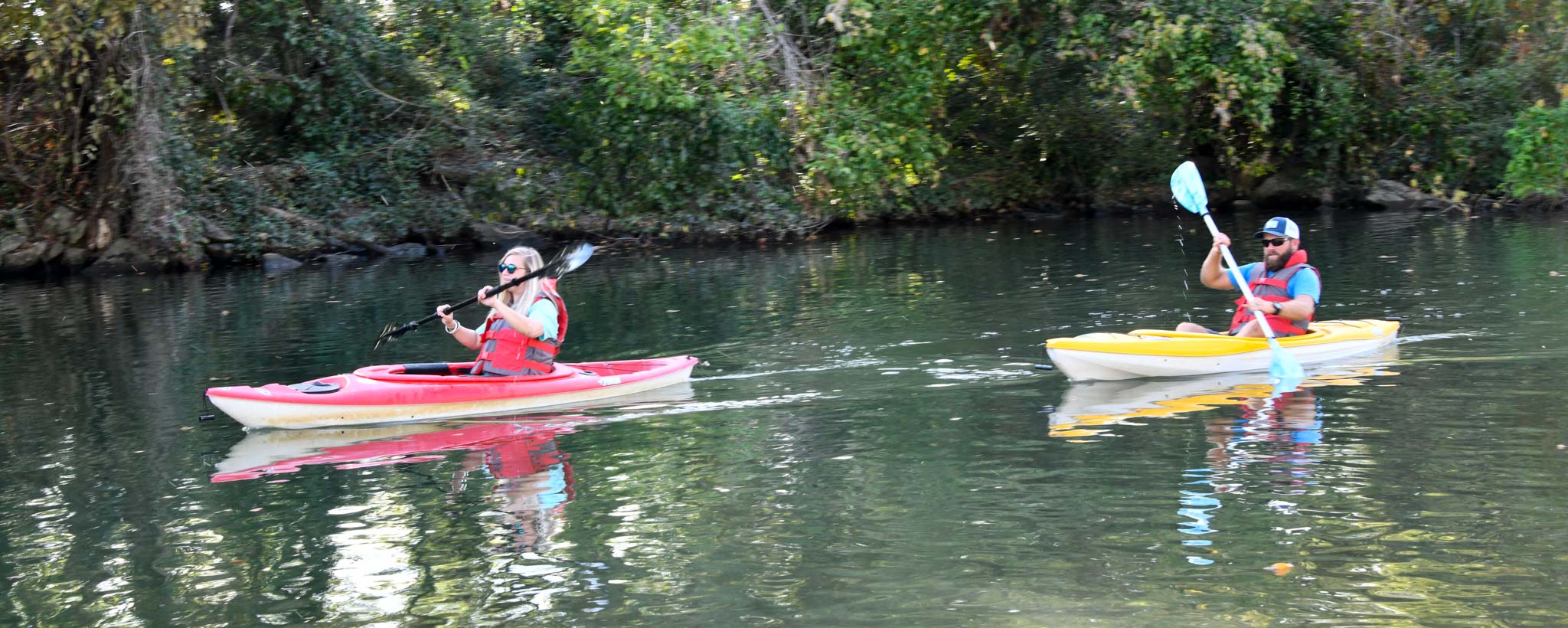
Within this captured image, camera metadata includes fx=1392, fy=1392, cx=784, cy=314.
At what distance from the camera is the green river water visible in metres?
4.71

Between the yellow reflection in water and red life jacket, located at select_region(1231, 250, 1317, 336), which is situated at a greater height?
red life jacket, located at select_region(1231, 250, 1317, 336)

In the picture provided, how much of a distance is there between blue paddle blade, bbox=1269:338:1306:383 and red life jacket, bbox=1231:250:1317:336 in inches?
12.4

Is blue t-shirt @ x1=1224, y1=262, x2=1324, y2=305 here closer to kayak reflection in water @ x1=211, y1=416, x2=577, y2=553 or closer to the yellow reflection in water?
the yellow reflection in water

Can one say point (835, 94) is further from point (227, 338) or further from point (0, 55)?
point (0, 55)

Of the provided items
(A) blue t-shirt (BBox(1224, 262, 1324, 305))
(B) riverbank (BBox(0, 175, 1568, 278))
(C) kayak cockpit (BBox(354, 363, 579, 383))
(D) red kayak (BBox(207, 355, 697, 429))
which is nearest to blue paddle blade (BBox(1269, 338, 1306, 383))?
(A) blue t-shirt (BBox(1224, 262, 1324, 305))

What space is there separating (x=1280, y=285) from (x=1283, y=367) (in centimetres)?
69

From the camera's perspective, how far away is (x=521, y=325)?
8.03 meters

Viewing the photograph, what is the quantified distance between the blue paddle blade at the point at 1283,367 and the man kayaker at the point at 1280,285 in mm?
271

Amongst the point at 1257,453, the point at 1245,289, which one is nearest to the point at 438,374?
the point at 1257,453

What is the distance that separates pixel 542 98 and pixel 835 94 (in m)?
5.50

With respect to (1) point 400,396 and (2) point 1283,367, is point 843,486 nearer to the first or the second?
(1) point 400,396

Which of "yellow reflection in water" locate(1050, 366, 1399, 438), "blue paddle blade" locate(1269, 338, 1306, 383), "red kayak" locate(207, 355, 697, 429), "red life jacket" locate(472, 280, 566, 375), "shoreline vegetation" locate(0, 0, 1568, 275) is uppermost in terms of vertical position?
"shoreline vegetation" locate(0, 0, 1568, 275)

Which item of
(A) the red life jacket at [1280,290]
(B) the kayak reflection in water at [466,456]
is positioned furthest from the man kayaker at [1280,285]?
(B) the kayak reflection in water at [466,456]

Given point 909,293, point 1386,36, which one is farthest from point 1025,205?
point 909,293
